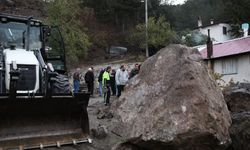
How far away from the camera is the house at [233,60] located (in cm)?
2469

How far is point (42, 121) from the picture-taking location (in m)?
9.78

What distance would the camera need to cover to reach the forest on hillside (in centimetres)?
3716

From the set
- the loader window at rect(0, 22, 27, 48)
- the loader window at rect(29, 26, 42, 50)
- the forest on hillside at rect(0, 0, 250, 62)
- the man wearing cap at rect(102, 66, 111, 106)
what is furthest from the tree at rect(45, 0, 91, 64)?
the loader window at rect(0, 22, 27, 48)

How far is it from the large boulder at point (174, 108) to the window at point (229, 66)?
16.8 meters

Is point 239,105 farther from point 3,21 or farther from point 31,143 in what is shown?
point 3,21

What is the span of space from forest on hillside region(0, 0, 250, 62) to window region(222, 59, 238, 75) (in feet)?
47.8

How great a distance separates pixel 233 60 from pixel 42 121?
58.9 ft

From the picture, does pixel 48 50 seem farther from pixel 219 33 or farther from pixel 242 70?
pixel 219 33

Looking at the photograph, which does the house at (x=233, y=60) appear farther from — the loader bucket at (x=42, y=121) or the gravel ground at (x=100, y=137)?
the loader bucket at (x=42, y=121)

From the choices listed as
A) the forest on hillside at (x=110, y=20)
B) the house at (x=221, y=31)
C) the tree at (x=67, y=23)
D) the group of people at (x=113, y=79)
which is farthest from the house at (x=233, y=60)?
the house at (x=221, y=31)

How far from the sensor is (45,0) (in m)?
41.1

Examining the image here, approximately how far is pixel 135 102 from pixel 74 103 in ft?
5.57

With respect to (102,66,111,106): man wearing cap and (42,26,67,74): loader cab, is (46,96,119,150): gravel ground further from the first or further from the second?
(102,66,111,106): man wearing cap

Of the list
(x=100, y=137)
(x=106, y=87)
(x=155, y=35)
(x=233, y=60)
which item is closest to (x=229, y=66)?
(x=233, y=60)
